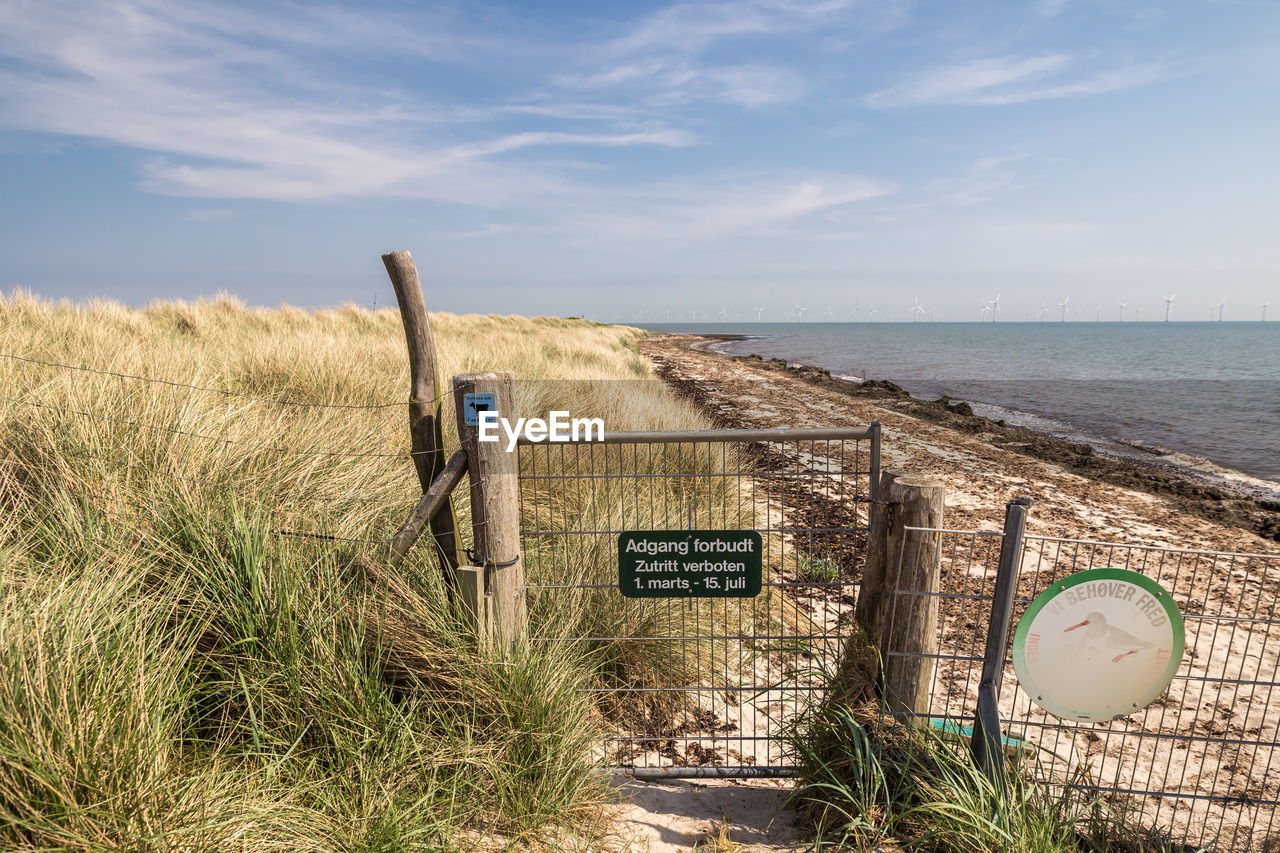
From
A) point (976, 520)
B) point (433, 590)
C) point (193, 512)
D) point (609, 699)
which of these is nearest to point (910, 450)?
point (976, 520)

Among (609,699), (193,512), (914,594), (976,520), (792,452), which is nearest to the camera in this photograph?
(914,594)

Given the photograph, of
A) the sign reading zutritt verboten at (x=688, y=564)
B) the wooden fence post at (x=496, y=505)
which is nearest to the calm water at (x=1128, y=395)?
the sign reading zutritt verboten at (x=688, y=564)

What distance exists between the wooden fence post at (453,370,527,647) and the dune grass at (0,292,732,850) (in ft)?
0.67

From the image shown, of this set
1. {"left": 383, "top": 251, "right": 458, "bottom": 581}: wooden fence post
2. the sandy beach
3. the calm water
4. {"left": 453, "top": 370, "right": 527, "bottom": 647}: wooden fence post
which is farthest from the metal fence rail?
the calm water

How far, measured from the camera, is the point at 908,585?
9.96 ft

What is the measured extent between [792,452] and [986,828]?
828 cm

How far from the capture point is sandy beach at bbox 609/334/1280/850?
312 cm

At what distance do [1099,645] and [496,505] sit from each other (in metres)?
2.68

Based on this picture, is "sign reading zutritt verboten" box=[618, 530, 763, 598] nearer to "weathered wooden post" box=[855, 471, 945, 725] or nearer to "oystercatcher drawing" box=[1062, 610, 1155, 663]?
"weathered wooden post" box=[855, 471, 945, 725]

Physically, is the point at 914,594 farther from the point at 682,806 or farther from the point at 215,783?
the point at 215,783

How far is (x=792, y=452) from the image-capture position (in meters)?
10.6

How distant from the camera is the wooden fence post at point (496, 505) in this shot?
3188 mm

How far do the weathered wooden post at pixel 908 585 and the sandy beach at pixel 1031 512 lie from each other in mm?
447

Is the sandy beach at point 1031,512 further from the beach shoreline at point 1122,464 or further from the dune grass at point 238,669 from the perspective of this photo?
the dune grass at point 238,669
